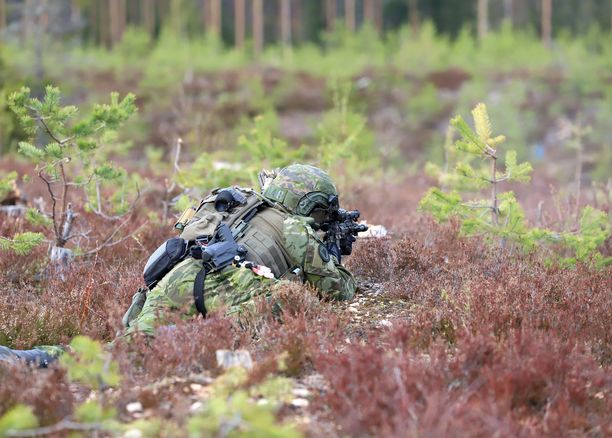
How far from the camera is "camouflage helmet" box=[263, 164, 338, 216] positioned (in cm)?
535

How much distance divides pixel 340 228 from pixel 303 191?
1.46ft

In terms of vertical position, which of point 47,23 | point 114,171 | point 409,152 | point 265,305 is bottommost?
point 409,152

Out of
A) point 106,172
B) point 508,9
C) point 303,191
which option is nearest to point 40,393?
point 303,191

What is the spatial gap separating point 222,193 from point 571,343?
2468 millimetres

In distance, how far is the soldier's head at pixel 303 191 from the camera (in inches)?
211

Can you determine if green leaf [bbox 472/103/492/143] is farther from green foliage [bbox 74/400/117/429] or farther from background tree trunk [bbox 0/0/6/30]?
background tree trunk [bbox 0/0/6/30]

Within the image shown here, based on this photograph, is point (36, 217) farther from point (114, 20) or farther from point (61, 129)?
point (114, 20)

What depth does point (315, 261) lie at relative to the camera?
5.11m

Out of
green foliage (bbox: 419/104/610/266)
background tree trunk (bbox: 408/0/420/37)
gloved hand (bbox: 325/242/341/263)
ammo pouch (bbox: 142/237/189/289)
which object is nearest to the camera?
ammo pouch (bbox: 142/237/189/289)

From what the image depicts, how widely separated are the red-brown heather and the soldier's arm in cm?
16

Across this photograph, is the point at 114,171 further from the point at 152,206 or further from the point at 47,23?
the point at 47,23

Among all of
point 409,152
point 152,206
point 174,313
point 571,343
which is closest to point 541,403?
point 571,343

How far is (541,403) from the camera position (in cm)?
360

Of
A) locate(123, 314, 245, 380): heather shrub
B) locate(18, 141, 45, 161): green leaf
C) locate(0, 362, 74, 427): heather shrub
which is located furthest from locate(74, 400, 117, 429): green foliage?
locate(18, 141, 45, 161): green leaf
